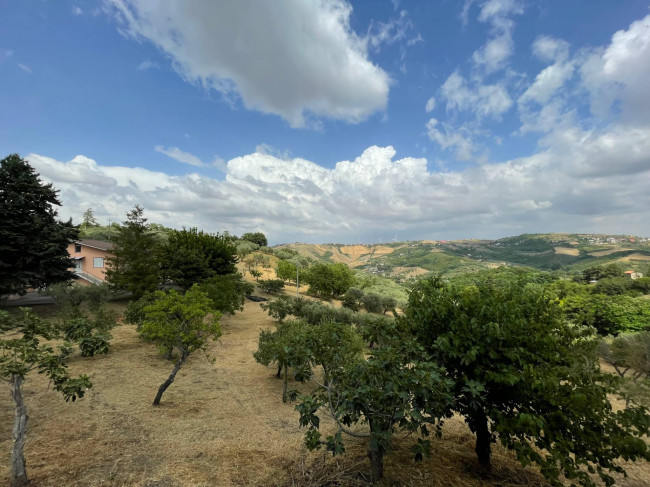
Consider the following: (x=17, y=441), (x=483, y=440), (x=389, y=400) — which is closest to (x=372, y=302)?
(x=483, y=440)

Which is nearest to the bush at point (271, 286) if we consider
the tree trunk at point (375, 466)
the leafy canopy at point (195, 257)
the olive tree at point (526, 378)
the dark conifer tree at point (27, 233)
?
the leafy canopy at point (195, 257)

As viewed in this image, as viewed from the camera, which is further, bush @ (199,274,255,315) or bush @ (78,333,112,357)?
bush @ (199,274,255,315)

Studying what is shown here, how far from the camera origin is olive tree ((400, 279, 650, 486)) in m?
4.39

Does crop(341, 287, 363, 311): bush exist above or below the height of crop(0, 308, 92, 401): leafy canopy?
below

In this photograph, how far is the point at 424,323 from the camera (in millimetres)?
5969

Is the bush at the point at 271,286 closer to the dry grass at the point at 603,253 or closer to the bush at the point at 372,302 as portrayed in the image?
the bush at the point at 372,302

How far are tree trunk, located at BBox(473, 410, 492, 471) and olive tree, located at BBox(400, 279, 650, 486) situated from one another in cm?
2

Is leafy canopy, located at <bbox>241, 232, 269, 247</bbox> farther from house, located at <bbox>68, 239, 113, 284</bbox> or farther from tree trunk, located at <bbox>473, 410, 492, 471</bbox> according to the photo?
tree trunk, located at <bbox>473, 410, 492, 471</bbox>

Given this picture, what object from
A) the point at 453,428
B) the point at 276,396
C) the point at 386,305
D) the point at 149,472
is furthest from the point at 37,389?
the point at 386,305

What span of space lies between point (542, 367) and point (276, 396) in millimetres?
11026

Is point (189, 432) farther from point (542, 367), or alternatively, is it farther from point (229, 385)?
point (542, 367)

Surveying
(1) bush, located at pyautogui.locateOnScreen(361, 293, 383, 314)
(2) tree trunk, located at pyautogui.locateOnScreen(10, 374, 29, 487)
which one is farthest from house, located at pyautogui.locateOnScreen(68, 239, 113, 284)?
(2) tree trunk, located at pyautogui.locateOnScreen(10, 374, 29, 487)

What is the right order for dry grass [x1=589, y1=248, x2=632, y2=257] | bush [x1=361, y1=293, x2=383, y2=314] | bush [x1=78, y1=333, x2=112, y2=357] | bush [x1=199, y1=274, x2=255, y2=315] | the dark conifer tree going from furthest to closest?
dry grass [x1=589, y1=248, x2=632, y2=257]
bush [x1=361, y1=293, x2=383, y2=314]
bush [x1=199, y1=274, x2=255, y2=315]
the dark conifer tree
bush [x1=78, y1=333, x2=112, y2=357]

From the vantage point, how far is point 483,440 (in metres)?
6.11
